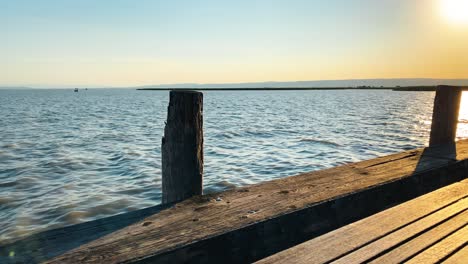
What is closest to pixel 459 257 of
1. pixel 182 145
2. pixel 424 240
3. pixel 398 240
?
pixel 424 240

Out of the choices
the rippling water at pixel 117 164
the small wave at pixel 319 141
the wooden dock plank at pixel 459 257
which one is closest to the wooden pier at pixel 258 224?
the wooden dock plank at pixel 459 257

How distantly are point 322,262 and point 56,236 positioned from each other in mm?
2170

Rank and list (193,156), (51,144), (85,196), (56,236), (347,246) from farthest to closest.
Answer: (51,144) < (85,196) < (193,156) < (56,236) < (347,246)

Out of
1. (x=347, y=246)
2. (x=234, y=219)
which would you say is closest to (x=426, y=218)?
(x=347, y=246)

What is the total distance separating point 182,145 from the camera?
12.9 feet

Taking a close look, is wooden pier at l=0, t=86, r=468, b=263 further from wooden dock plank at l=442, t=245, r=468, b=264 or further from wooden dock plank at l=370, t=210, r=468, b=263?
wooden dock plank at l=442, t=245, r=468, b=264

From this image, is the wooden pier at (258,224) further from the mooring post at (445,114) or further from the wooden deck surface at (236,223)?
the mooring post at (445,114)

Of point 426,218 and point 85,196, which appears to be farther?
point 85,196

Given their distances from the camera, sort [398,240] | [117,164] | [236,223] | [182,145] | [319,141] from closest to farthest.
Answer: [398,240]
[236,223]
[182,145]
[117,164]
[319,141]

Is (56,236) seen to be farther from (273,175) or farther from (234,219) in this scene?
(273,175)

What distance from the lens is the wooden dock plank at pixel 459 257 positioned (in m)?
2.52

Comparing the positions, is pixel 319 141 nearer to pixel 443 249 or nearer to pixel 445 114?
pixel 445 114

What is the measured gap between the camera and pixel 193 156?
13.1 ft

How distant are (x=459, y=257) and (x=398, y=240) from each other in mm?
422
